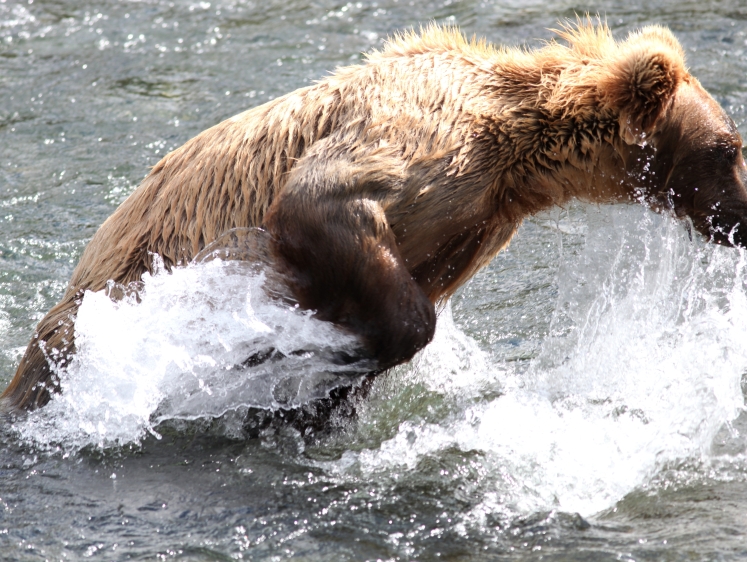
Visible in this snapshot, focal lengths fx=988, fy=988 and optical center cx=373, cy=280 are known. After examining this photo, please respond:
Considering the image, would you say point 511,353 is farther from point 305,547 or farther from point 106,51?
point 106,51

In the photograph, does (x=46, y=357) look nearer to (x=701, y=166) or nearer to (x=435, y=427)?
(x=435, y=427)

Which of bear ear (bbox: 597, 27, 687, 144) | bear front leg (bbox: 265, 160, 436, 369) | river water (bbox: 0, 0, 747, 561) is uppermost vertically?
bear ear (bbox: 597, 27, 687, 144)

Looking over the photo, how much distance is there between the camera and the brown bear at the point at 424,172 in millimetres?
4223

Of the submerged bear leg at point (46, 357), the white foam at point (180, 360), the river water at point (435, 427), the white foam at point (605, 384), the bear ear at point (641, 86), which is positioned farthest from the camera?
the submerged bear leg at point (46, 357)

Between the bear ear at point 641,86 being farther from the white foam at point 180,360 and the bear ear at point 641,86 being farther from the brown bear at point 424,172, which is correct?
the white foam at point 180,360

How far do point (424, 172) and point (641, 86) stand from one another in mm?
1009

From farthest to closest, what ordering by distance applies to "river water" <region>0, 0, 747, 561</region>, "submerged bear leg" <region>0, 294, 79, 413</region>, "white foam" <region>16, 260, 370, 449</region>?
"submerged bear leg" <region>0, 294, 79, 413</region>, "white foam" <region>16, 260, 370, 449</region>, "river water" <region>0, 0, 747, 561</region>

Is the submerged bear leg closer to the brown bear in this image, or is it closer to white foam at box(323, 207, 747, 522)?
the brown bear

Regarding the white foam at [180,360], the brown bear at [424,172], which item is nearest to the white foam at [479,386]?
the white foam at [180,360]

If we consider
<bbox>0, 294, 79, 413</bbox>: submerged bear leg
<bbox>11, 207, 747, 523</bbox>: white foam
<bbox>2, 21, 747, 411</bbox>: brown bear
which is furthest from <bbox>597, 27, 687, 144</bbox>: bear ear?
<bbox>0, 294, 79, 413</bbox>: submerged bear leg

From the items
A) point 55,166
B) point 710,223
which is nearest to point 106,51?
point 55,166

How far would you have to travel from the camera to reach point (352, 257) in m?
4.13

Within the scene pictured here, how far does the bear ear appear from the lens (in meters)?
4.25

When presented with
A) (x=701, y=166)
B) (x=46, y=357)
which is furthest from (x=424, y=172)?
(x=46, y=357)
